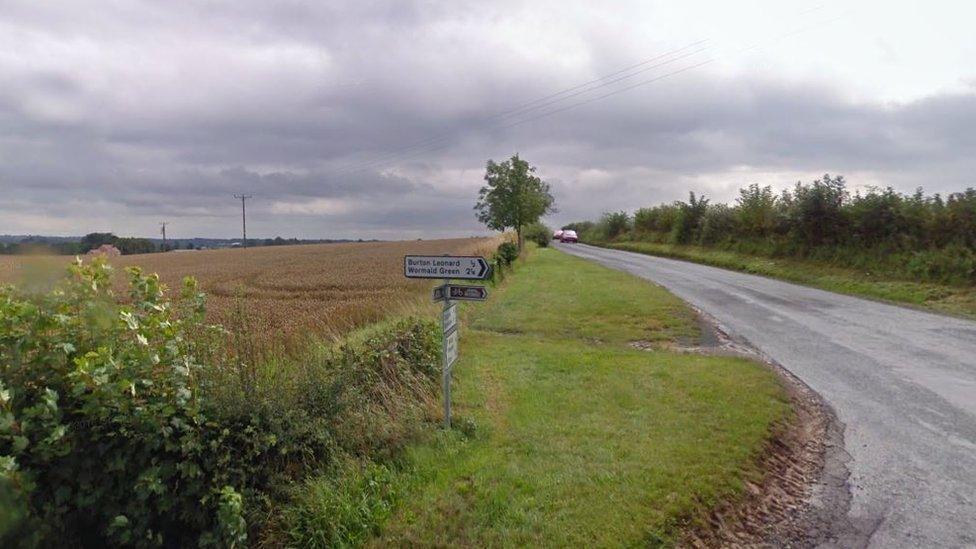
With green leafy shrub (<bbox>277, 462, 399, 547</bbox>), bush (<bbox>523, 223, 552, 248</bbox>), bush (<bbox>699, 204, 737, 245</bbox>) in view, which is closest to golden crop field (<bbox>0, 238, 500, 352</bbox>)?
green leafy shrub (<bbox>277, 462, 399, 547</bbox>)

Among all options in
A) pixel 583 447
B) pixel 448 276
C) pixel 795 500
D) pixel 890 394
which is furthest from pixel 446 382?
pixel 890 394

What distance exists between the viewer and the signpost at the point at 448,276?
19.6 ft

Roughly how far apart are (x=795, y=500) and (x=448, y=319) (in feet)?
11.6

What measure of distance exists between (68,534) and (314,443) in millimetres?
1771

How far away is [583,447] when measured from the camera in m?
5.46

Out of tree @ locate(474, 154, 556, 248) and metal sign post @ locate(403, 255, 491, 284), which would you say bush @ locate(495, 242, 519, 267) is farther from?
metal sign post @ locate(403, 255, 491, 284)

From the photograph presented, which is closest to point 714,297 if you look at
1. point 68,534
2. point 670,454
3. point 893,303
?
point 893,303

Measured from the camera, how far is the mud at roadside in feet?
13.8

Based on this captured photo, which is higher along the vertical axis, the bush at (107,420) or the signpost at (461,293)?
the signpost at (461,293)

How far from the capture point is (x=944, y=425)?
6195mm

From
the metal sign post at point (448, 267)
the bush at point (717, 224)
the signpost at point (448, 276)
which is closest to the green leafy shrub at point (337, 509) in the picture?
the signpost at point (448, 276)

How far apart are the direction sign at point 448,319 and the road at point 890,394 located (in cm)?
387

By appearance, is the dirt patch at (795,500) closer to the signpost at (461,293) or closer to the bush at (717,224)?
the signpost at (461,293)

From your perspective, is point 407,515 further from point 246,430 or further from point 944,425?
point 944,425
